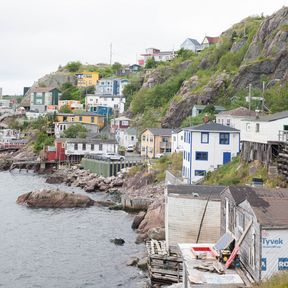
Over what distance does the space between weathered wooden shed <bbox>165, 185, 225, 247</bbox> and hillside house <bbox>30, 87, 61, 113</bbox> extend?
12101cm

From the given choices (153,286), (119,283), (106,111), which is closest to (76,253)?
(119,283)

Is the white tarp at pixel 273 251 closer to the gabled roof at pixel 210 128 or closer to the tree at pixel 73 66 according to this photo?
the gabled roof at pixel 210 128

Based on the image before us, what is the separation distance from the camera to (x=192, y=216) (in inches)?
1191

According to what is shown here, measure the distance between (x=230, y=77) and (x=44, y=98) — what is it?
77.0 metres

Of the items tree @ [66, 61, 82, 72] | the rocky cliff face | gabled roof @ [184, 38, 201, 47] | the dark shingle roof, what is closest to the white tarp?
the dark shingle roof

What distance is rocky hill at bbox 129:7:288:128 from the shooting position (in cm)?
8050

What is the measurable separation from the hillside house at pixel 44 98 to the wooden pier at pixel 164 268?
122038 millimetres

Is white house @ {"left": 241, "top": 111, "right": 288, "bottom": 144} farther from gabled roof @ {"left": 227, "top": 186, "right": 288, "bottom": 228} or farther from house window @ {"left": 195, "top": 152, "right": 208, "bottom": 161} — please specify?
gabled roof @ {"left": 227, "top": 186, "right": 288, "bottom": 228}

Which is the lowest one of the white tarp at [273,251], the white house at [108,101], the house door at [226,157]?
the white tarp at [273,251]

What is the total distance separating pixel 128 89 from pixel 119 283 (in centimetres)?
10026

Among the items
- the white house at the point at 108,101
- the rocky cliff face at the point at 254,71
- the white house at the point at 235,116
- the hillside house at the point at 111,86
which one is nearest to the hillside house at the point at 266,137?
the white house at the point at 235,116

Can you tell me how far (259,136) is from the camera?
132 ft

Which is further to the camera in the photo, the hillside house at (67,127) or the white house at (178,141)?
the hillside house at (67,127)

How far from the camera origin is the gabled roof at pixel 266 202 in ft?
64.4
